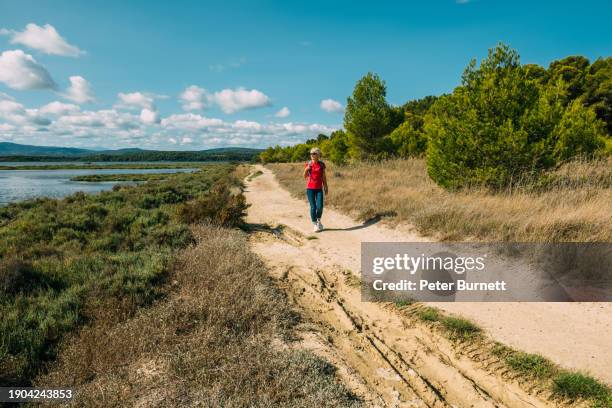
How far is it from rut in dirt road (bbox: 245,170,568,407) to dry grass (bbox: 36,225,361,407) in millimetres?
345

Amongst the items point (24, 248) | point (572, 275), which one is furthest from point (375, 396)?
point (24, 248)

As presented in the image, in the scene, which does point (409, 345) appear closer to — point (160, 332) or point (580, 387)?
point (580, 387)

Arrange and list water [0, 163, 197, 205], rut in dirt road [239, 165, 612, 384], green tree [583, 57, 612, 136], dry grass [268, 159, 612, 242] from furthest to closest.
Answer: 1. green tree [583, 57, 612, 136]
2. water [0, 163, 197, 205]
3. dry grass [268, 159, 612, 242]
4. rut in dirt road [239, 165, 612, 384]

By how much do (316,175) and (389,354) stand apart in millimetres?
5748

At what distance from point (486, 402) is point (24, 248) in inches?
397

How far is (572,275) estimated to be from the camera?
4836mm

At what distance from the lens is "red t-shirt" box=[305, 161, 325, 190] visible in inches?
339

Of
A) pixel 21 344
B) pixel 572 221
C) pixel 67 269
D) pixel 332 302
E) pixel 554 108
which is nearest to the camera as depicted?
pixel 21 344

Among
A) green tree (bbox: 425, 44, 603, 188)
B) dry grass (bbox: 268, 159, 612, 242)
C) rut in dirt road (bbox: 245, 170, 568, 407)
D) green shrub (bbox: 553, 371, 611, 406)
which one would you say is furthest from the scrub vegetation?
green tree (bbox: 425, 44, 603, 188)

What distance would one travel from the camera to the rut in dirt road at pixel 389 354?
285 cm

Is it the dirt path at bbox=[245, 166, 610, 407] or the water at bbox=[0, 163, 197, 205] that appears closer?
the dirt path at bbox=[245, 166, 610, 407]

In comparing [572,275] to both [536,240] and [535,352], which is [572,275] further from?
[535,352]

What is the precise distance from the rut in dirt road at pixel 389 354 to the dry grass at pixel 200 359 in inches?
13.6

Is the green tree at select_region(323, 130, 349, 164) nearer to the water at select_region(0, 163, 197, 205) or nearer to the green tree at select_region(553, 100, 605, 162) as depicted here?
the green tree at select_region(553, 100, 605, 162)
